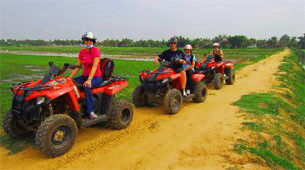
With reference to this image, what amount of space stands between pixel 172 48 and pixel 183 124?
7.50 feet

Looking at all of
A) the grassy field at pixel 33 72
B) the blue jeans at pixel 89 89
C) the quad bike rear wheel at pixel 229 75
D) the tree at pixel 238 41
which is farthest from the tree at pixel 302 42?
the blue jeans at pixel 89 89

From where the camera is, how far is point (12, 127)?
4.23 meters

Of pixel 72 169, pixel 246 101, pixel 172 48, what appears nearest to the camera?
pixel 72 169

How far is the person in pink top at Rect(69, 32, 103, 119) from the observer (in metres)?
4.33

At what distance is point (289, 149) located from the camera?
454 cm

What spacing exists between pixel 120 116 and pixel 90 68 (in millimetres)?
1194

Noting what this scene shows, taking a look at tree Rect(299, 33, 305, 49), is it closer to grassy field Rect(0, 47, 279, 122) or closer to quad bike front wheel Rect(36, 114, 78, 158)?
grassy field Rect(0, 47, 279, 122)

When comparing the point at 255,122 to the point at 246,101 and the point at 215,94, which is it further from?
the point at 215,94

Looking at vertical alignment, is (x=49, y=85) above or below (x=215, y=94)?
above

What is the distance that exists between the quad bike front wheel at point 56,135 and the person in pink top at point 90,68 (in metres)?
0.61

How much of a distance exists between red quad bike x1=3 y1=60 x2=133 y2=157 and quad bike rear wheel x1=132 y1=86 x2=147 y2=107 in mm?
1956

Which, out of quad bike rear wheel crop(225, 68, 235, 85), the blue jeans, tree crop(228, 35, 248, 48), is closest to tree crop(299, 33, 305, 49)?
tree crop(228, 35, 248, 48)

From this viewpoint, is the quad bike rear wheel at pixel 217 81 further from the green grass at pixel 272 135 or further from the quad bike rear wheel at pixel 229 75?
the green grass at pixel 272 135

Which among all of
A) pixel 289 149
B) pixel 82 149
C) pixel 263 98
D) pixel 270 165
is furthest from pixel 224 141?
pixel 263 98
